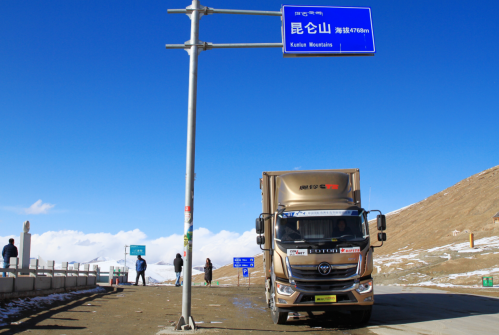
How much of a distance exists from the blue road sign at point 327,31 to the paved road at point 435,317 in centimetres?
673

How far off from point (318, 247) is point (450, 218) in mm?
65831

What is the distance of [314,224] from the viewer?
34.0ft

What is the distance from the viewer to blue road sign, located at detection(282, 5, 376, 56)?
Result: 10469mm

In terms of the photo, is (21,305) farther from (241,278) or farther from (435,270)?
(241,278)

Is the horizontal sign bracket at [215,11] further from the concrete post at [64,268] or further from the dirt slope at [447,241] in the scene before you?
the dirt slope at [447,241]

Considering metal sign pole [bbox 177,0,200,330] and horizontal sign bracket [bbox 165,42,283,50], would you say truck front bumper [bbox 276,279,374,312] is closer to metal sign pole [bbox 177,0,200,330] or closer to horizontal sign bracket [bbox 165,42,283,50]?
metal sign pole [bbox 177,0,200,330]

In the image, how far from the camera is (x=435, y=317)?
11609 mm

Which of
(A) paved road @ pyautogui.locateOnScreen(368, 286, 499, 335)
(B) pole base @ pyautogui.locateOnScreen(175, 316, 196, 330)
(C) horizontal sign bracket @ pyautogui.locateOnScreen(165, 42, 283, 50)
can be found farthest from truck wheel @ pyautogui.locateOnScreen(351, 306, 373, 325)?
(C) horizontal sign bracket @ pyautogui.locateOnScreen(165, 42, 283, 50)

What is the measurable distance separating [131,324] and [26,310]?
3.24 metres

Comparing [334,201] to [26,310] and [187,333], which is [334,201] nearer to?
[187,333]


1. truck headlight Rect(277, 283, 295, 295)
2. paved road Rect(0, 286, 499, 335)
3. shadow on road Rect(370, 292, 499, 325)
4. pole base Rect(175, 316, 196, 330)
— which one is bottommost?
shadow on road Rect(370, 292, 499, 325)

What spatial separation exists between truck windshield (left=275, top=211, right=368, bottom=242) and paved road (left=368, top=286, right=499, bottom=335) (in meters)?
2.26

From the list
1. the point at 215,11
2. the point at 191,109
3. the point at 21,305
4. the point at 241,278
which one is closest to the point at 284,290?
the point at 191,109

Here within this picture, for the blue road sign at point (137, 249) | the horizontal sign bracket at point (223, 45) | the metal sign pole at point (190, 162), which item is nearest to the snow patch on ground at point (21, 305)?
the metal sign pole at point (190, 162)
